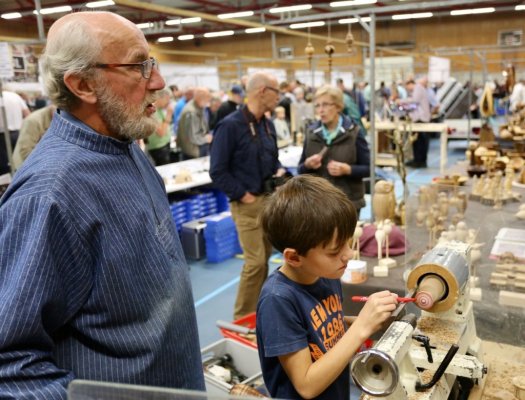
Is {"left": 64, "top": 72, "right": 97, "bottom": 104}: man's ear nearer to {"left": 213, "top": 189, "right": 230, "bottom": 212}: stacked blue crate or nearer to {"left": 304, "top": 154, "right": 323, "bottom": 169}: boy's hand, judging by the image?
{"left": 304, "top": 154, "right": 323, "bottom": 169}: boy's hand

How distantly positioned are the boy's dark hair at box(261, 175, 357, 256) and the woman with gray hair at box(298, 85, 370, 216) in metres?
2.25

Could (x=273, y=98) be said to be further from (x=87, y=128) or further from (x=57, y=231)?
(x=57, y=231)

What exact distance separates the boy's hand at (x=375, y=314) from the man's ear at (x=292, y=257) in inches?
8.7

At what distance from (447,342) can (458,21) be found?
20.1 metres

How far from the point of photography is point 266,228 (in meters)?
1.41

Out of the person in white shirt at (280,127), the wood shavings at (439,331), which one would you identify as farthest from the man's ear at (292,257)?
the person in white shirt at (280,127)

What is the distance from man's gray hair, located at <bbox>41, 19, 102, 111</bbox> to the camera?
1.27 meters

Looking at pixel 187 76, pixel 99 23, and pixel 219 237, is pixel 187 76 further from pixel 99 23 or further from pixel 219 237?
pixel 99 23

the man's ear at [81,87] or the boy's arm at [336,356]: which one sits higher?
the man's ear at [81,87]

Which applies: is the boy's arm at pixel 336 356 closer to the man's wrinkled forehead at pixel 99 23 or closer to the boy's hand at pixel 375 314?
the boy's hand at pixel 375 314

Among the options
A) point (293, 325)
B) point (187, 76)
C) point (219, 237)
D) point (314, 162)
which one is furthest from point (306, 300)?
point (187, 76)

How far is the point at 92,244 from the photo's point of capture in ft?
3.86

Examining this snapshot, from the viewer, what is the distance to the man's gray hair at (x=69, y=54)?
127 cm

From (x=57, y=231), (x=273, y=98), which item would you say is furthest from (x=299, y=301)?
(x=273, y=98)
